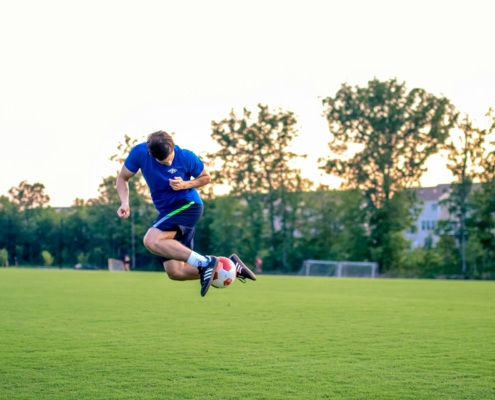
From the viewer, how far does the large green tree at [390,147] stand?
6059cm

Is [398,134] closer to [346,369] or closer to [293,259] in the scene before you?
[293,259]

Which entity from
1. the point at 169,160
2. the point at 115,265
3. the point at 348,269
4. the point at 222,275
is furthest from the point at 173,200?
the point at 115,265

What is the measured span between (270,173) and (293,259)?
8.99 m

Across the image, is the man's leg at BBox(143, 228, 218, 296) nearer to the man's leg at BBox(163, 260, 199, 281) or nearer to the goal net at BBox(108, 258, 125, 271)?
the man's leg at BBox(163, 260, 199, 281)

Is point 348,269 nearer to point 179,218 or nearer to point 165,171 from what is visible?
point 179,218

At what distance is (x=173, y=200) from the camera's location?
837 cm

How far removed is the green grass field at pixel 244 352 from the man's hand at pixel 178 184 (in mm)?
2355

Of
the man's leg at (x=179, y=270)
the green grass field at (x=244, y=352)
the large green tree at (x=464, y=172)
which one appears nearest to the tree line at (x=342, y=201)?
the large green tree at (x=464, y=172)

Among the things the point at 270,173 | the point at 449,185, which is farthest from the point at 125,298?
the point at 270,173

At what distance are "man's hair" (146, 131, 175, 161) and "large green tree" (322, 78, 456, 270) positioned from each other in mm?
54105

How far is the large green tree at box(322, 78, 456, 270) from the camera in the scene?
6059 centimetres

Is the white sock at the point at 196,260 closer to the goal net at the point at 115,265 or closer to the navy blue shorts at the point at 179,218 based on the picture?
the navy blue shorts at the point at 179,218

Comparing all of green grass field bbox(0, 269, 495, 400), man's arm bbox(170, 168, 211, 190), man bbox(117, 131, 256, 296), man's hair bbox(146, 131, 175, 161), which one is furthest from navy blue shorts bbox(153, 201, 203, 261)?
green grass field bbox(0, 269, 495, 400)

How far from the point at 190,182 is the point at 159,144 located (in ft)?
1.92
